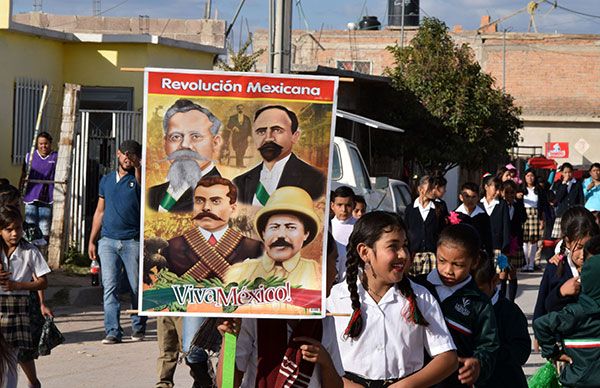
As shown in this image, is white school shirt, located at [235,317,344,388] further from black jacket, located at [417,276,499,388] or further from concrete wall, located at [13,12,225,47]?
concrete wall, located at [13,12,225,47]

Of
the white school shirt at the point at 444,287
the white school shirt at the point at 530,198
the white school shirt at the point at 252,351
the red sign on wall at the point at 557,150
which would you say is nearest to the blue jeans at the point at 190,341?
the white school shirt at the point at 444,287

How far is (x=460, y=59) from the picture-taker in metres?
29.1

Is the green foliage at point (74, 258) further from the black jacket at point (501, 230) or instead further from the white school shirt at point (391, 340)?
the white school shirt at point (391, 340)

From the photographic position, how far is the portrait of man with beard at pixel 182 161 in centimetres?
479

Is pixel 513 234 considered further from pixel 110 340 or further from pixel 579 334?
pixel 579 334

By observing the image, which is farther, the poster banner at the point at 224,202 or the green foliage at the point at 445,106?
the green foliage at the point at 445,106

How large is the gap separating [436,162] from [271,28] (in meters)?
14.3

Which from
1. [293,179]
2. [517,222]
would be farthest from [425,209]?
[293,179]

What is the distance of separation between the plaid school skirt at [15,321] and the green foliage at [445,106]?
2070 cm

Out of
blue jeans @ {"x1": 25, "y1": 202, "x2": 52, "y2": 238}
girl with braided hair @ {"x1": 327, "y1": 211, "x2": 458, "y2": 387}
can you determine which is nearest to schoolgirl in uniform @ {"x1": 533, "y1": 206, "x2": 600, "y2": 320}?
girl with braided hair @ {"x1": 327, "y1": 211, "x2": 458, "y2": 387}

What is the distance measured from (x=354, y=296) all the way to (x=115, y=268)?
A: 7179 millimetres

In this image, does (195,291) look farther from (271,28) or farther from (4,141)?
(4,141)

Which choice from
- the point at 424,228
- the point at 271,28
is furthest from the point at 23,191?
the point at 424,228

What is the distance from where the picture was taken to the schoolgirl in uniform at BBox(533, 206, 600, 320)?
24.5ft
